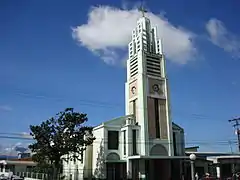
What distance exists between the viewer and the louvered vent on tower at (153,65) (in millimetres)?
51875

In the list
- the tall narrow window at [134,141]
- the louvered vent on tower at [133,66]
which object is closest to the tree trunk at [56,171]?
the tall narrow window at [134,141]

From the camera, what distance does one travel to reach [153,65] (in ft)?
173

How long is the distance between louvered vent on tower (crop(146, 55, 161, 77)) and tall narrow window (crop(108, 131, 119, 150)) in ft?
41.1

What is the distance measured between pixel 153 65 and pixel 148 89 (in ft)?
17.7

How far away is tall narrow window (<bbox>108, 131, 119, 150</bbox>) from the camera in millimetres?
45938

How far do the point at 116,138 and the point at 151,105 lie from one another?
8.24 metres

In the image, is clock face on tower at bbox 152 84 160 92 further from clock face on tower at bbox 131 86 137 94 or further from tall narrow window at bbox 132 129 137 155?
tall narrow window at bbox 132 129 137 155

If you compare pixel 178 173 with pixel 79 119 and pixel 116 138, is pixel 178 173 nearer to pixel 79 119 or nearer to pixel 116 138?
pixel 116 138

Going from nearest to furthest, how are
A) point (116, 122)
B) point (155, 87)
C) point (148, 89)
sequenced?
point (116, 122) → point (148, 89) → point (155, 87)

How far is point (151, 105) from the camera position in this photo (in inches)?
1935

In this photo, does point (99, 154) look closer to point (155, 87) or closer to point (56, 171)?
point (56, 171)

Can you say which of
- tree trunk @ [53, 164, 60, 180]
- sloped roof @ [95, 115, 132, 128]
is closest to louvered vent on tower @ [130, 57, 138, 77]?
sloped roof @ [95, 115, 132, 128]

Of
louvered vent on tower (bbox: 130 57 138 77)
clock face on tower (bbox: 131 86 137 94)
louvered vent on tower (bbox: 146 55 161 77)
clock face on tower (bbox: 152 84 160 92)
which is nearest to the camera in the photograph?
clock face on tower (bbox: 152 84 160 92)

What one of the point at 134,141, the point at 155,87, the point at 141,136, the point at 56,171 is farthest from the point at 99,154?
the point at 155,87
